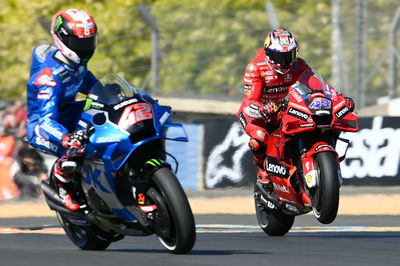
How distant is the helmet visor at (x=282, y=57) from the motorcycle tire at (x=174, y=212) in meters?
2.72

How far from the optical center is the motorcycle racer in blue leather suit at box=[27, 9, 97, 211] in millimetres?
7578

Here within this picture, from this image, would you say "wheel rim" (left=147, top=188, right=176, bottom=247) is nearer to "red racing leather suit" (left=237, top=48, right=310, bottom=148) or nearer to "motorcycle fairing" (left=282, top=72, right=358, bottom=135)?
"motorcycle fairing" (left=282, top=72, right=358, bottom=135)

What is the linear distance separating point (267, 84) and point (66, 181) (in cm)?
263

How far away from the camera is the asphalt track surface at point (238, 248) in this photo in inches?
270

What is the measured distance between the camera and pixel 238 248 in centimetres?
779

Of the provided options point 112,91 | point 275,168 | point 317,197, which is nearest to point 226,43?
point 275,168

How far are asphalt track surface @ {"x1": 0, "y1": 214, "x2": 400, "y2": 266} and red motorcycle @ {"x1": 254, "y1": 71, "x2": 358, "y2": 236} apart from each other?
26cm

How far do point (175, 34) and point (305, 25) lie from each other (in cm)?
231

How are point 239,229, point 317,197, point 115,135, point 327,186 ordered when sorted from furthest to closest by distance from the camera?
point 239,229 < point 317,197 < point 327,186 < point 115,135

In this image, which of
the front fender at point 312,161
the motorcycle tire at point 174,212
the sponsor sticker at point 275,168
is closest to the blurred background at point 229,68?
the sponsor sticker at point 275,168

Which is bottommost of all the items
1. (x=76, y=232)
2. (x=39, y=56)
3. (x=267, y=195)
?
(x=267, y=195)

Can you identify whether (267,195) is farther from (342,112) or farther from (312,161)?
(342,112)

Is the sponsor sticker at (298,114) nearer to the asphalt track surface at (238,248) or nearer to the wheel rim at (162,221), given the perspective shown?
the asphalt track surface at (238,248)

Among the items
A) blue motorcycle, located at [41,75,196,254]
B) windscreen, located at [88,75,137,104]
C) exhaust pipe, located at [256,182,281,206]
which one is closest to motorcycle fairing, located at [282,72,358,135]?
exhaust pipe, located at [256,182,281,206]
